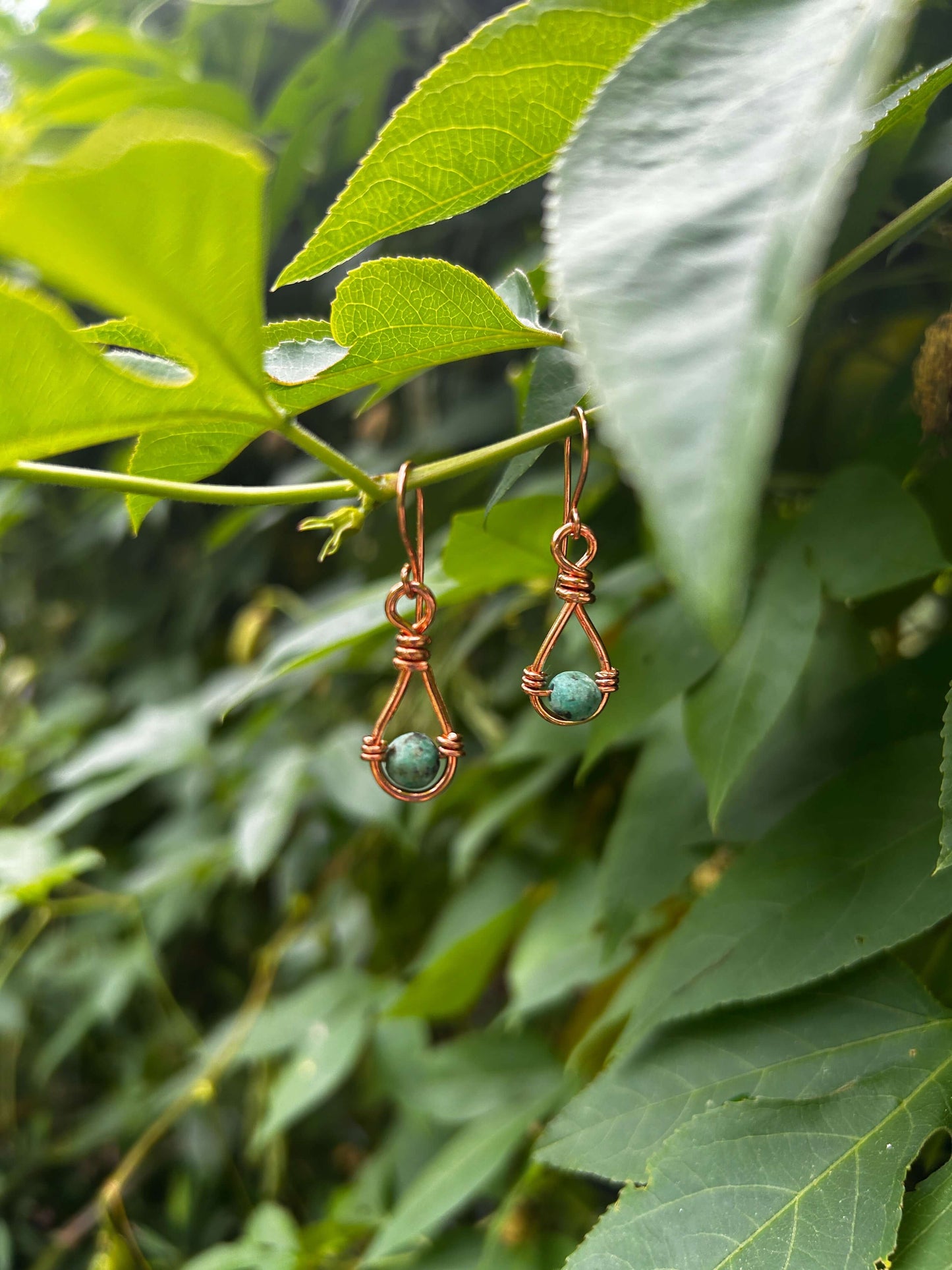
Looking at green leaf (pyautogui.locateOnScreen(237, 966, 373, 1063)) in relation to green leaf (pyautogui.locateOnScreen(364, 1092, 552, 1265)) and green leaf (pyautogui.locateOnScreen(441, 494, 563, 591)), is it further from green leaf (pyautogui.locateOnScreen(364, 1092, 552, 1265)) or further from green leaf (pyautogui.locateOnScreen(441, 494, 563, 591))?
green leaf (pyautogui.locateOnScreen(441, 494, 563, 591))

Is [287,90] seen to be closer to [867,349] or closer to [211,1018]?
[867,349]

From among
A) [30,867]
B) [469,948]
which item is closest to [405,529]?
[469,948]

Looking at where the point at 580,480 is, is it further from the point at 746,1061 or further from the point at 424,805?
the point at 424,805

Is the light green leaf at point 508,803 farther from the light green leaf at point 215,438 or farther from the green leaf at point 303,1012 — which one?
the light green leaf at point 215,438

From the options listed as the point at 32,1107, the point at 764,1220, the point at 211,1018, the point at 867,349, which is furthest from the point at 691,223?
the point at 32,1107

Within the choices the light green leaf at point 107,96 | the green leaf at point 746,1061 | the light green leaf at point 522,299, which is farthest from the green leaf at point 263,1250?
the light green leaf at point 107,96

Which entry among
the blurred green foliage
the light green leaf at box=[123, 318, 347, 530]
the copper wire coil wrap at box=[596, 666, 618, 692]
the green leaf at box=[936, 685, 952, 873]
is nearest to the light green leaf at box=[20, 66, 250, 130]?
the blurred green foliage
